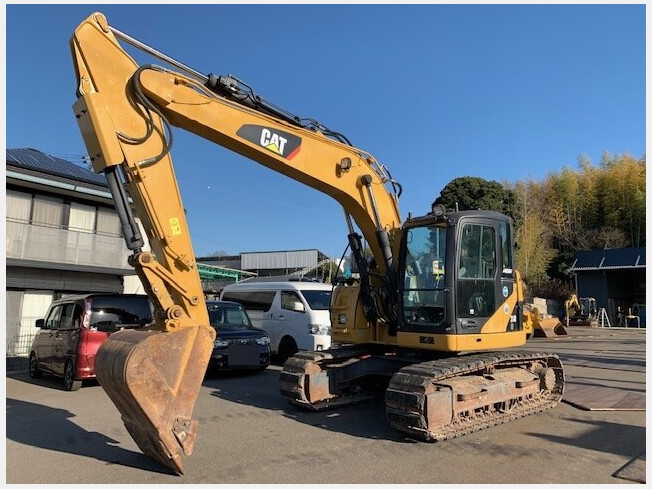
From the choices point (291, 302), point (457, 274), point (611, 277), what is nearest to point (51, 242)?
point (291, 302)

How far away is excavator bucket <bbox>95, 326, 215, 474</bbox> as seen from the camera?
4.40 m

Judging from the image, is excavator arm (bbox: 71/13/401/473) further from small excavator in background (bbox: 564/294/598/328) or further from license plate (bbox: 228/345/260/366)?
small excavator in background (bbox: 564/294/598/328)

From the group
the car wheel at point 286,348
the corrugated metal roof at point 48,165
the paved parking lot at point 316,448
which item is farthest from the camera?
the corrugated metal roof at point 48,165

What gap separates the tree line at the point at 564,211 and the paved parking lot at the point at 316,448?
102 feet

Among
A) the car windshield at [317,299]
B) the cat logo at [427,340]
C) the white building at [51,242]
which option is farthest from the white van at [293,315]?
the white building at [51,242]

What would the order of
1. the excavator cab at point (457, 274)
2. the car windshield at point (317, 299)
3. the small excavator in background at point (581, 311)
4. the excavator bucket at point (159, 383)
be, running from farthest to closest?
1. the small excavator in background at point (581, 311)
2. the car windshield at point (317, 299)
3. the excavator cab at point (457, 274)
4. the excavator bucket at point (159, 383)

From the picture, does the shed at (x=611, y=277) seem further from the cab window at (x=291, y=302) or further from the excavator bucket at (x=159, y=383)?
the excavator bucket at (x=159, y=383)

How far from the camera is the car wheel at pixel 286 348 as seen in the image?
39.6 ft

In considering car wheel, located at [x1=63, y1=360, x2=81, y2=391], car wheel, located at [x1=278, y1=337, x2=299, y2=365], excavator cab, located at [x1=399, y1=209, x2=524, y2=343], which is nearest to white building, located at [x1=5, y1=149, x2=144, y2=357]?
car wheel, located at [x1=63, y1=360, x2=81, y2=391]

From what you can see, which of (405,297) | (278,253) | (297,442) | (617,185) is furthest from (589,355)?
(278,253)

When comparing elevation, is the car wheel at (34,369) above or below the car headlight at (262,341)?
below

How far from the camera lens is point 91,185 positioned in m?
17.1

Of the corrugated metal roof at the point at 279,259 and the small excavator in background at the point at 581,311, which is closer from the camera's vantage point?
the small excavator in background at the point at 581,311

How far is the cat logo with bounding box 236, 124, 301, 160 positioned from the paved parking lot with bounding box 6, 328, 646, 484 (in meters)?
3.21
